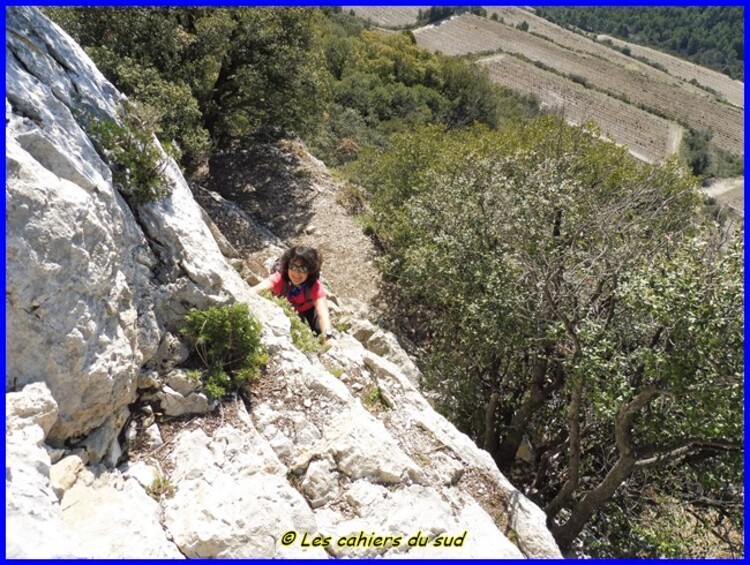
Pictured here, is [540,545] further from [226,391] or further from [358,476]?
[226,391]

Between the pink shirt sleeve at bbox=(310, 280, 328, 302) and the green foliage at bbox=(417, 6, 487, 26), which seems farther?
the green foliage at bbox=(417, 6, 487, 26)

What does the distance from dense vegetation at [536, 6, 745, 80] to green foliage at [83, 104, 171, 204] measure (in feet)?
477

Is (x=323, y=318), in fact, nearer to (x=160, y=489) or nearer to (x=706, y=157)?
(x=160, y=489)

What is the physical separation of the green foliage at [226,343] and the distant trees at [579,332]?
14.9 ft

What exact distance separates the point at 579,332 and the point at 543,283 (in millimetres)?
1252

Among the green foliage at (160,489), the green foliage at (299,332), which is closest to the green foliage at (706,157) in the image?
the green foliage at (299,332)

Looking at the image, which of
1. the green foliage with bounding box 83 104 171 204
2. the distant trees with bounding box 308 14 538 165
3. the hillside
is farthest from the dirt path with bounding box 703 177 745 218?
the green foliage with bounding box 83 104 171 204

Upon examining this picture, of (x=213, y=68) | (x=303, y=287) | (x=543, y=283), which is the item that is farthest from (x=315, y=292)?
(x=213, y=68)

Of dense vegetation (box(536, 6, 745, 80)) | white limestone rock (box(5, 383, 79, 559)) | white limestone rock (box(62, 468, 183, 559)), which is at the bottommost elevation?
white limestone rock (box(62, 468, 183, 559))

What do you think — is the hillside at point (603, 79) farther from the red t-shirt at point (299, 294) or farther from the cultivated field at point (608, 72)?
the red t-shirt at point (299, 294)

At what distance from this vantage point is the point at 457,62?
5647 centimetres

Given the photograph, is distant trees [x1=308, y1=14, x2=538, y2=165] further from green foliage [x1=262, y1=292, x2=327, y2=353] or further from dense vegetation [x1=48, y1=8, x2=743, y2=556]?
green foliage [x1=262, y1=292, x2=327, y2=353]

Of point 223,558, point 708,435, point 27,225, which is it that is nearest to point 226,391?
point 223,558

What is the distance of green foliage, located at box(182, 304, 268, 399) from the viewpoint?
19.2ft
